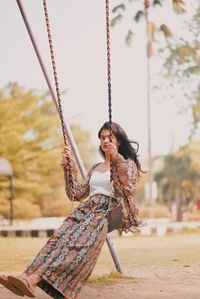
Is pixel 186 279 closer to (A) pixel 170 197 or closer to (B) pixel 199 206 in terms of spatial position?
(B) pixel 199 206

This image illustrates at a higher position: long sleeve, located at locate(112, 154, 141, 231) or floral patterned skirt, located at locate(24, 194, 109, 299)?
long sleeve, located at locate(112, 154, 141, 231)

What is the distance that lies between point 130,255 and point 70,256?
5258mm

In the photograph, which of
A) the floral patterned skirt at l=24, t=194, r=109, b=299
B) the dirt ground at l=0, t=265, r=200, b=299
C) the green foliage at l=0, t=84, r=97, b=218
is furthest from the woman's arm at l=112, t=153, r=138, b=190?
the green foliage at l=0, t=84, r=97, b=218

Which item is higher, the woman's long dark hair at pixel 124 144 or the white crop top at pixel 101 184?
the woman's long dark hair at pixel 124 144

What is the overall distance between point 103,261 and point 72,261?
453 cm

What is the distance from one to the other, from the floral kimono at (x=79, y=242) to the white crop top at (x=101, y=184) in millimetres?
34

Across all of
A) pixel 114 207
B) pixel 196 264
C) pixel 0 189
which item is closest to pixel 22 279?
pixel 114 207

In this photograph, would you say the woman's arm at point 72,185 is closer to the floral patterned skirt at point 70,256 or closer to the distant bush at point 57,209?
the floral patterned skirt at point 70,256

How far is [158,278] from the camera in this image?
654 centimetres

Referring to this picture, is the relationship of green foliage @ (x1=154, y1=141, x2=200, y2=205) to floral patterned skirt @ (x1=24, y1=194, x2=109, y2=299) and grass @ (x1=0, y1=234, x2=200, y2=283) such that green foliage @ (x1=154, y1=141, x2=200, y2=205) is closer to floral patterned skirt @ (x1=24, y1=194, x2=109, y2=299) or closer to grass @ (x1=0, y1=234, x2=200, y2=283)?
grass @ (x1=0, y1=234, x2=200, y2=283)

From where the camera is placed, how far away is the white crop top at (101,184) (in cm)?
500

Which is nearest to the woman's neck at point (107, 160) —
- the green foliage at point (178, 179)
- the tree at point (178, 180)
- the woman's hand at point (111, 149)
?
the woman's hand at point (111, 149)

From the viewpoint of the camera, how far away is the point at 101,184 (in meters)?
5.03

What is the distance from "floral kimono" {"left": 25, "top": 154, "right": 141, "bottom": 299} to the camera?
4602 millimetres
